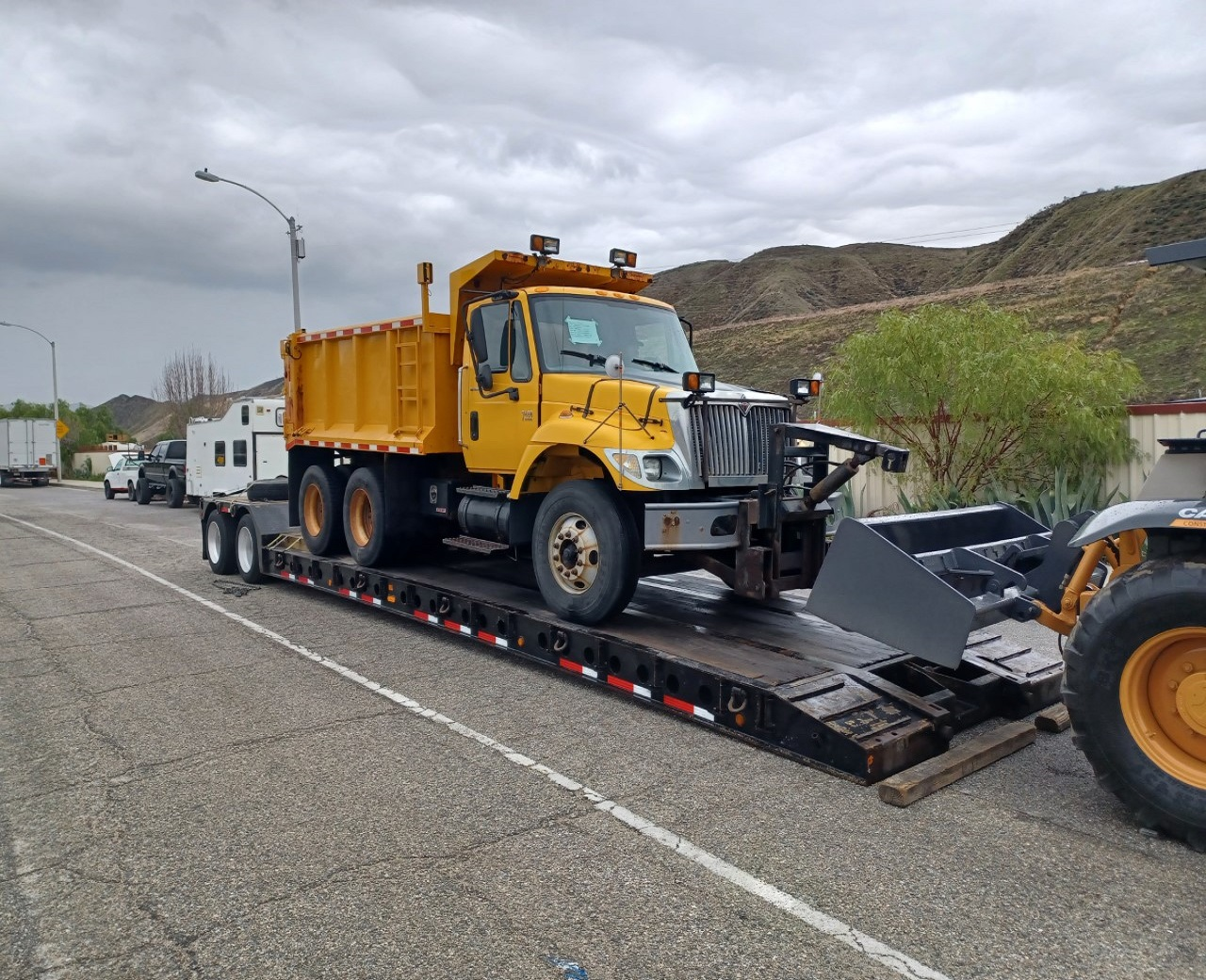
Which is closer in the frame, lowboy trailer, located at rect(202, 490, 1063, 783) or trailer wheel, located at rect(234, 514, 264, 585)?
lowboy trailer, located at rect(202, 490, 1063, 783)

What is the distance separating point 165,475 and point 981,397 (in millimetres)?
24428

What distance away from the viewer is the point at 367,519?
10.2 meters

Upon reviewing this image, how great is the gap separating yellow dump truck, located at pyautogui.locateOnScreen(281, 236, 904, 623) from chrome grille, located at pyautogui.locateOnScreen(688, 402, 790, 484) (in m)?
0.01

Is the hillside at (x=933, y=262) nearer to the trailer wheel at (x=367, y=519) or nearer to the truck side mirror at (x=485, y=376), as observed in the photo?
the trailer wheel at (x=367, y=519)

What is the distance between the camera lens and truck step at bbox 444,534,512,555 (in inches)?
341

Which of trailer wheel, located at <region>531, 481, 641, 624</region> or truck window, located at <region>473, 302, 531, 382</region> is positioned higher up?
truck window, located at <region>473, 302, 531, 382</region>

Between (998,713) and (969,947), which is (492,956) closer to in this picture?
(969,947)

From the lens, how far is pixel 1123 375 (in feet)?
41.7

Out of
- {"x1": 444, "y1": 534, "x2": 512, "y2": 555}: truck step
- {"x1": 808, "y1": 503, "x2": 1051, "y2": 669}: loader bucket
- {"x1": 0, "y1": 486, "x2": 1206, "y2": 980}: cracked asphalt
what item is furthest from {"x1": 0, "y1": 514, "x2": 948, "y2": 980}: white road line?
{"x1": 444, "y1": 534, "x2": 512, "y2": 555}: truck step

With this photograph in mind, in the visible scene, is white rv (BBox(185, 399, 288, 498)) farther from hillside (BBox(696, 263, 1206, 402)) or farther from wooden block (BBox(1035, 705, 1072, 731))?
wooden block (BBox(1035, 705, 1072, 731))

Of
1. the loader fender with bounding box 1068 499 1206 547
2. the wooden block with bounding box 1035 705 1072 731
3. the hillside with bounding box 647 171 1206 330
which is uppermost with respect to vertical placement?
the hillside with bounding box 647 171 1206 330

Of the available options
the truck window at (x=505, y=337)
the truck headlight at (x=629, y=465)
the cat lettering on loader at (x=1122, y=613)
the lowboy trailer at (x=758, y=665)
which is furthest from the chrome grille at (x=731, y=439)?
the truck window at (x=505, y=337)

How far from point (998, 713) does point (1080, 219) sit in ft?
244

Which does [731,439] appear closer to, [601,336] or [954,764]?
[601,336]
